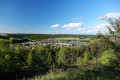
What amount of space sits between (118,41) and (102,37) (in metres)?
0.88

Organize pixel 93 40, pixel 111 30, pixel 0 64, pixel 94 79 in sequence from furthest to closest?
1. pixel 0 64
2. pixel 93 40
3. pixel 111 30
4. pixel 94 79

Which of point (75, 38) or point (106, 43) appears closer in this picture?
point (106, 43)

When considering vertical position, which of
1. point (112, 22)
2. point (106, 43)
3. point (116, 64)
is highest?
point (112, 22)

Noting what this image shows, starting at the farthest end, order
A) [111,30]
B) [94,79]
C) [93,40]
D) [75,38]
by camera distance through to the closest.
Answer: [75,38], [93,40], [111,30], [94,79]

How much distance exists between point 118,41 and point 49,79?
432 cm

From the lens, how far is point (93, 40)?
4656mm

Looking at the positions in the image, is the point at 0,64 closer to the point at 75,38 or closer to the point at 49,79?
the point at 49,79

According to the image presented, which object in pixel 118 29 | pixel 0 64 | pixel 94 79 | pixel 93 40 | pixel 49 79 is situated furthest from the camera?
pixel 0 64

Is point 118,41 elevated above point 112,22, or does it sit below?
below

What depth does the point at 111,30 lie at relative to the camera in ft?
13.9

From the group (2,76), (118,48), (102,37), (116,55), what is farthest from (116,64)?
(2,76)

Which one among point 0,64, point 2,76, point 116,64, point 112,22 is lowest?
point 2,76

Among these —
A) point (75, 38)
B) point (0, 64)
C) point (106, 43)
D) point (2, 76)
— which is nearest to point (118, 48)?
point (106, 43)

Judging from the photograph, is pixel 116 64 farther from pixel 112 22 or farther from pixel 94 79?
pixel 94 79
